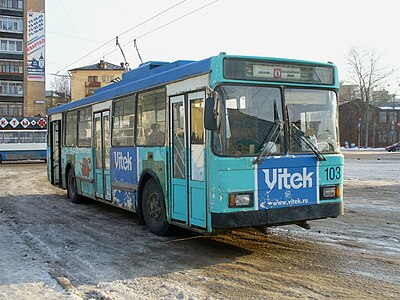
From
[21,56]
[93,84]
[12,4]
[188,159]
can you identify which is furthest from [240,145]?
[93,84]

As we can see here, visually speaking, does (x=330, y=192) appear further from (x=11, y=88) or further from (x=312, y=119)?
(x=11, y=88)

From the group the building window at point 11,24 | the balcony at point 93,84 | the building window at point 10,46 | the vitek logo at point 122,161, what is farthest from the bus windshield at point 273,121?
the balcony at point 93,84

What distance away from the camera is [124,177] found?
34.6ft

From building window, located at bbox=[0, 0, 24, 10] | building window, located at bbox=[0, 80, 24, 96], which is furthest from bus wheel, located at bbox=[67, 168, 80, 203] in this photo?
building window, located at bbox=[0, 0, 24, 10]

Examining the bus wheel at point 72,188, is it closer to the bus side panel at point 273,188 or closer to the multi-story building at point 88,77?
the bus side panel at point 273,188

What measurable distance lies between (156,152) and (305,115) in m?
2.83

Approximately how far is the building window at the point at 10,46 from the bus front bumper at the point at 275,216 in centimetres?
6986

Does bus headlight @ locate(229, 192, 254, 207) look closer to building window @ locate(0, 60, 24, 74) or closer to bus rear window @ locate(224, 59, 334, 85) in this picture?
bus rear window @ locate(224, 59, 334, 85)

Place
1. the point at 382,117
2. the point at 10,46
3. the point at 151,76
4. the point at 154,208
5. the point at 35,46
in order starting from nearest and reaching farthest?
the point at 154,208 < the point at 151,76 < the point at 35,46 < the point at 10,46 < the point at 382,117

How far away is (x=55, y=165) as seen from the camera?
658 inches

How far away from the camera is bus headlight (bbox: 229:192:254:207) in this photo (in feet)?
23.1

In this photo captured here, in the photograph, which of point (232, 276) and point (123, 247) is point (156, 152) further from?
point (232, 276)

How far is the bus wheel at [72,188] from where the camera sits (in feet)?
47.6

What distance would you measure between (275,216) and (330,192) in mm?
1134
